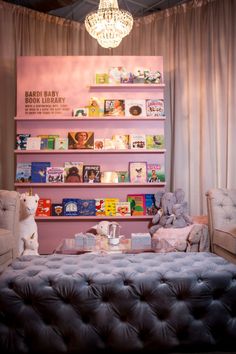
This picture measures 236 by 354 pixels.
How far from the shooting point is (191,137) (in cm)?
425

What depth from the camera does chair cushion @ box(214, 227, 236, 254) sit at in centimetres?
264

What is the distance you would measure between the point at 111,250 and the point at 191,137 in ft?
7.09

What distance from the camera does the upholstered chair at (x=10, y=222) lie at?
2.73 meters

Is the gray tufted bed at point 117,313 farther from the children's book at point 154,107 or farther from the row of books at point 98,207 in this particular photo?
the children's book at point 154,107

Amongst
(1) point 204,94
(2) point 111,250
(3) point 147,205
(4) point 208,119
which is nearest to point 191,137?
(4) point 208,119

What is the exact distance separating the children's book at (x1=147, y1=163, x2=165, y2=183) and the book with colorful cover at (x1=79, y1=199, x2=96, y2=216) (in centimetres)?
73

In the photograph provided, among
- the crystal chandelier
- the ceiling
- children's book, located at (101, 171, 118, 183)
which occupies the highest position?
the ceiling

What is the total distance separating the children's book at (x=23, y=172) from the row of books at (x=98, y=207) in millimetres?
314

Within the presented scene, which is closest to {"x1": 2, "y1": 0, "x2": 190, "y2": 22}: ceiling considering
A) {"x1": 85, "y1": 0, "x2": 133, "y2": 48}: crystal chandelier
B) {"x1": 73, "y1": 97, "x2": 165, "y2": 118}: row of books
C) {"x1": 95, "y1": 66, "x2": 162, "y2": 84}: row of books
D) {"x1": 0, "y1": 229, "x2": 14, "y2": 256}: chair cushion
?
{"x1": 95, "y1": 66, "x2": 162, "y2": 84}: row of books

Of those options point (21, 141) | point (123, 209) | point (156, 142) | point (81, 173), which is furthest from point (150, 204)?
point (21, 141)

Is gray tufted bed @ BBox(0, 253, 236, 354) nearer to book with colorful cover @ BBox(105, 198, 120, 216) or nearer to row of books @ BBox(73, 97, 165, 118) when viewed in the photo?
book with colorful cover @ BBox(105, 198, 120, 216)

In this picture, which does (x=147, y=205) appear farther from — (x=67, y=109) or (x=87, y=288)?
(x=87, y=288)

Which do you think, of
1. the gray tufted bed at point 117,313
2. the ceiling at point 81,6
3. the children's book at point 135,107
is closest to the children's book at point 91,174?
the children's book at point 135,107

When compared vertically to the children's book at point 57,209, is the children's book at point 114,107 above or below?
above
